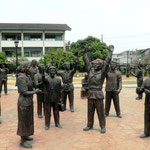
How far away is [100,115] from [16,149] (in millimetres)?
2356

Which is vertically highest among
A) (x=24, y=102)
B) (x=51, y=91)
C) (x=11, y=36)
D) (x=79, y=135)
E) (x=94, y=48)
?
(x=11, y=36)

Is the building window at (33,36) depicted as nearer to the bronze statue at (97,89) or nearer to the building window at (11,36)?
the building window at (11,36)

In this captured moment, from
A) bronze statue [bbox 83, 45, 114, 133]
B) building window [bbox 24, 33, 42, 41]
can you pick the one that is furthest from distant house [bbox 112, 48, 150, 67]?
bronze statue [bbox 83, 45, 114, 133]

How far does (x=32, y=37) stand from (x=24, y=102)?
3195cm

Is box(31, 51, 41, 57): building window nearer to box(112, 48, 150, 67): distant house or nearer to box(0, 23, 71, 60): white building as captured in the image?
box(0, 23, 71, 60): white building

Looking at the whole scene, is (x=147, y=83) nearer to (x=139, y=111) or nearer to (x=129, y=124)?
(x=129, y=124)

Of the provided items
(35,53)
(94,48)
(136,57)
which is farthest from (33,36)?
(136,57)

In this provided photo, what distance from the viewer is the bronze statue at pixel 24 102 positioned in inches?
159

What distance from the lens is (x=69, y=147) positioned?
421 centimetres

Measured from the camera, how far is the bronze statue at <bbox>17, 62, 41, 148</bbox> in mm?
4035

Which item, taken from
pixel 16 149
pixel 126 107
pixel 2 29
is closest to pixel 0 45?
pixel 2 29

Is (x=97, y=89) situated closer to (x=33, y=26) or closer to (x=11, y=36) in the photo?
(x=33, y=26)

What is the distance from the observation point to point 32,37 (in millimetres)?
34312

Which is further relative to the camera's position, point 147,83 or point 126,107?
point 126,107
